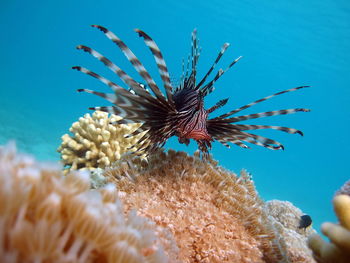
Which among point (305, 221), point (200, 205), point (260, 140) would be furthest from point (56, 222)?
point (305, 221)

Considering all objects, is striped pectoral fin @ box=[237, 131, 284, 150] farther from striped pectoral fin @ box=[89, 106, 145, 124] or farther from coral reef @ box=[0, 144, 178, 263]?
coral reef @ box=[0, 144, 178, 263]

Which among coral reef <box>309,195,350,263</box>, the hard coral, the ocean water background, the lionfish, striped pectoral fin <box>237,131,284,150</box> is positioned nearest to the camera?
coral reef <box>309,195,350,263</box>

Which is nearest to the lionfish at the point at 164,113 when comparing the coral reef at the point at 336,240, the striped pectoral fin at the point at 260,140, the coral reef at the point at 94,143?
the striped pectoral fin at the point at 260,140

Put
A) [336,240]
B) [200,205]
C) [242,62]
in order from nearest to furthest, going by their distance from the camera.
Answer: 1. [336,240]
2. [200,205]
3. [242,62]

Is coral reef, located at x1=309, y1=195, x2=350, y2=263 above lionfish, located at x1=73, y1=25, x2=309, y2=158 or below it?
below

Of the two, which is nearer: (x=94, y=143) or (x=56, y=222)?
(x=56, y=222)

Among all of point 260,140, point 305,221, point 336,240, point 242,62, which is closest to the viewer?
point 336,240

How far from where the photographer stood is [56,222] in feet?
2.97

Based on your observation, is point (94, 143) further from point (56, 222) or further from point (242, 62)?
point (242, 62)

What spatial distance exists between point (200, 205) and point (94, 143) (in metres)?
3.43

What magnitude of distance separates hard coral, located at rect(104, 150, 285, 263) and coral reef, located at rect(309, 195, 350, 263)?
75 cm

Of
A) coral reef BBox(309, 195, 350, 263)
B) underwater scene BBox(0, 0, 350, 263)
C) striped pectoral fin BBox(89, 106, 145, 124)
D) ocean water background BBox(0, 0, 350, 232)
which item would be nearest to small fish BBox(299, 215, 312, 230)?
underwater scene BBox(0, 0, 350, 263)

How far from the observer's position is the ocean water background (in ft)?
194

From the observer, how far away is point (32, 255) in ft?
2.58
